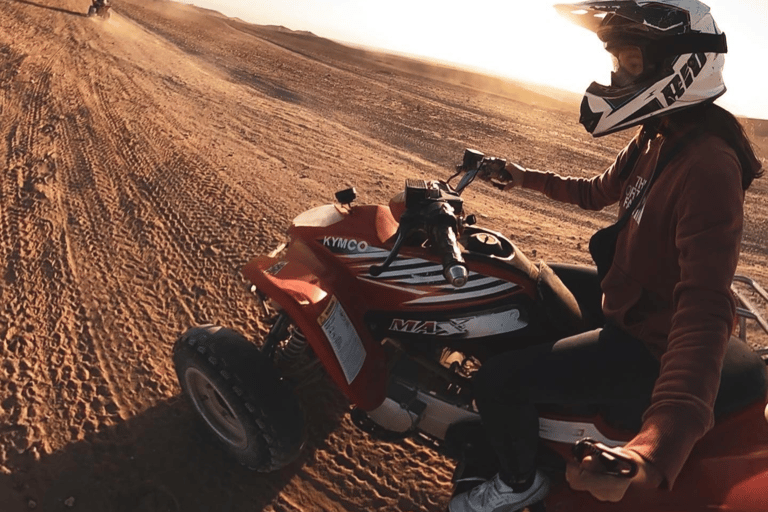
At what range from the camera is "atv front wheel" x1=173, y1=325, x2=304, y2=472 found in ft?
8.73

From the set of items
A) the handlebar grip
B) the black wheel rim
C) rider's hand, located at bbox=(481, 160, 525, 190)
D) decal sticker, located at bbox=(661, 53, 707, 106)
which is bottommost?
the black wheel rim

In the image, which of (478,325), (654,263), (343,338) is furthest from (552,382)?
(343,338)

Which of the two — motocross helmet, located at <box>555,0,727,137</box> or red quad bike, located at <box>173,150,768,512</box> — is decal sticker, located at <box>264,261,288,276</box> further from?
motocross helmet, located at <box>555,0,727,137</box>

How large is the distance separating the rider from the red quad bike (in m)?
0.23

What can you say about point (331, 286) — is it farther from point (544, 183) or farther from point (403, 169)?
point (403, 169)

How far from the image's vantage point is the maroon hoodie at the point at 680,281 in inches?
61.1

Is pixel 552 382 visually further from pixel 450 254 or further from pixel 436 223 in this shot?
pixel 436 223

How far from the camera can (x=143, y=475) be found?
2.89 m

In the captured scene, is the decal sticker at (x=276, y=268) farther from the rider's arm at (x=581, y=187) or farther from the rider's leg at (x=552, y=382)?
the rider's arm at (x=581, y=187)

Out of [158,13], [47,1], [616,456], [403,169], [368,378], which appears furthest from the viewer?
Result: [158,13]

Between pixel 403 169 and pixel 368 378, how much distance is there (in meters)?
6.14

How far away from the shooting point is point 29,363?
348 centimetres

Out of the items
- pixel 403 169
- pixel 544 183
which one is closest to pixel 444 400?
pixel 544 183

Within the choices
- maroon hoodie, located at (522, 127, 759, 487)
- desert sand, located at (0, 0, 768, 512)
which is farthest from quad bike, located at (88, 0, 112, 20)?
maroon hoodie, located at (522, 127, 759, 487)
